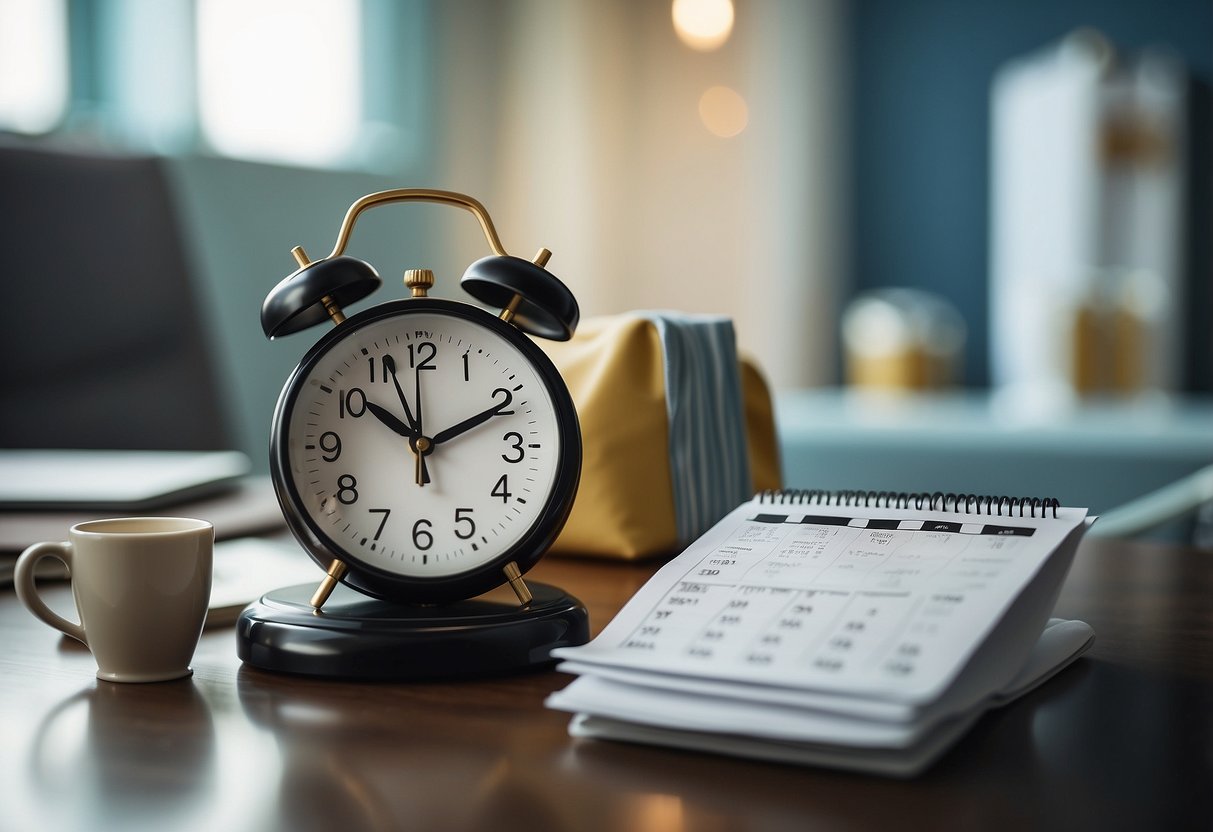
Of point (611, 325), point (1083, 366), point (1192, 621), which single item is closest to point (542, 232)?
point (1083, 366)

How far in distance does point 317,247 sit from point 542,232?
1372mm

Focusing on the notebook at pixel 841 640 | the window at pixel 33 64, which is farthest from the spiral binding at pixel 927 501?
the window at pixel 33 64

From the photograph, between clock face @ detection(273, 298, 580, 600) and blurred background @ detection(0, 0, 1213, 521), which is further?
blurred background @ detection(0, 0, 1213, 521)

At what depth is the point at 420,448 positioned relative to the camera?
0.71 metres

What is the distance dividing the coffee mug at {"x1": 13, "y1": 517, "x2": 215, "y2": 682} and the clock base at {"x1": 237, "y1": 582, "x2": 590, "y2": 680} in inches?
1.6

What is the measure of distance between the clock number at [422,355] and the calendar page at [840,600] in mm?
192

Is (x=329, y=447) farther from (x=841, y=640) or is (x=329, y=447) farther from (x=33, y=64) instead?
(x=33, y=64)

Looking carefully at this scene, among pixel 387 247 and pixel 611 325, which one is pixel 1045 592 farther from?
pixel 387 247

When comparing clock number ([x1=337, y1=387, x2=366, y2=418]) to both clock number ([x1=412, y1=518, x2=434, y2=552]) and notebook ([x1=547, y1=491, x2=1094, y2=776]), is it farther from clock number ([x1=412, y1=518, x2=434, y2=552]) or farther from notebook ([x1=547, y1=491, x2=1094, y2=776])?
notebook ([x1=547, y1=491, x2=1094, y2=776])

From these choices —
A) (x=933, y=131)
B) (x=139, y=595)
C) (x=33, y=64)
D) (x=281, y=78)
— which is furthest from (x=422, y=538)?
(x=933, y=131)

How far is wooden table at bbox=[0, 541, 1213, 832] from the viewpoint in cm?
48

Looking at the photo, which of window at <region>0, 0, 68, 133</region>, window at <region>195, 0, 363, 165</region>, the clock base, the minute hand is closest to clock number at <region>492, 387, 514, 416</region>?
the minute hand

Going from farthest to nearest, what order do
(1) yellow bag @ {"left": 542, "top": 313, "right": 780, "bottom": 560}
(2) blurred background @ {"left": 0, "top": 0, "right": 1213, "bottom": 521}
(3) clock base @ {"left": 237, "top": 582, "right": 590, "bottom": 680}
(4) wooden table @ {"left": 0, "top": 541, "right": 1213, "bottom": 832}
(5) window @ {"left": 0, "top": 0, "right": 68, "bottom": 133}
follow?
1. (2) blurred background @ {"left": 0, "top": 0, "right": 1213, "bottom": 521}
2. (5) window @ {"left": 0, "top": 0, "right": 68, "bottom": 133}
3. (1) yellow bag @ {"left": 542, "top": 313, "right": 780, "bottom": 560}
4. (3) clock base @ {"left": 237, "top": 582, "right": 590, "bottom": 680}
5. (4) wooden table @ {"left": 0, "top": 541, "right": 1213, "bottom": 832}

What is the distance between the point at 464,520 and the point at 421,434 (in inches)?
2.3
